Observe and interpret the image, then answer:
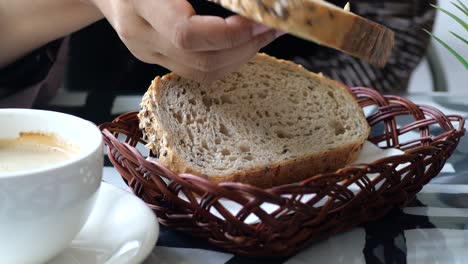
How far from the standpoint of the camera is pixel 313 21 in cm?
51

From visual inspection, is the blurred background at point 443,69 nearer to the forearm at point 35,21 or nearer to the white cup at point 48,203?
the forearm at point 35,21

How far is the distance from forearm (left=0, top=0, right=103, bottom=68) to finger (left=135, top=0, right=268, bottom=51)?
0.32 metres

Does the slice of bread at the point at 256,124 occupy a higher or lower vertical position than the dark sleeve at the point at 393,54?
higher

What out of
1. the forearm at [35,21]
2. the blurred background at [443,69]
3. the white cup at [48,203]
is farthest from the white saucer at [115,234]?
the blurred background at [443,69]

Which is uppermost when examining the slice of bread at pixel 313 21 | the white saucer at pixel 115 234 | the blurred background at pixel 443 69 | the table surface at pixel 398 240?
the slice of bread at pixel 313 21

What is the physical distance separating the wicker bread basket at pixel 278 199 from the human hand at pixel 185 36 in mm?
96

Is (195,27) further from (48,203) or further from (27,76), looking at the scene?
(27,76)

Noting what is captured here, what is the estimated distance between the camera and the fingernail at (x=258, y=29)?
57cm

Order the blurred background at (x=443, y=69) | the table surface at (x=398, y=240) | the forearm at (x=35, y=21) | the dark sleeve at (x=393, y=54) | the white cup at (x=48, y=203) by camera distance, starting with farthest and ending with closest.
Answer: the blurred background at (x=443, y=69)
the dark sleeve at (x=393, y=54)
the forearm at (x=35, y=21)
the table surface at (x=398, y=240)
the white cup at (x=48, y=203)

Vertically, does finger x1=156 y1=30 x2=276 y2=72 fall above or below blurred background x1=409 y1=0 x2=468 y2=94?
above

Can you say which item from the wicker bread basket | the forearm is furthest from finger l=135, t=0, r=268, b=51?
the forearm

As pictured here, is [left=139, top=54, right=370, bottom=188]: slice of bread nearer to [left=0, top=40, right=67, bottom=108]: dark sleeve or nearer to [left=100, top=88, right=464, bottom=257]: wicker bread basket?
[left=100, top=88, right=464, bottom=257]: wicker bread basket

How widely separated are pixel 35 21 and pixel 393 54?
2.69ft

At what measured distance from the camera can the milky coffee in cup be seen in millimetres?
543
